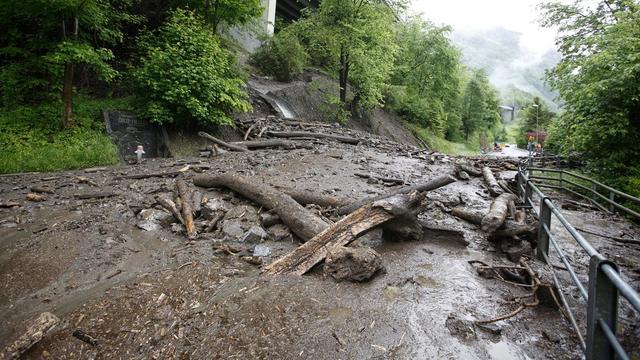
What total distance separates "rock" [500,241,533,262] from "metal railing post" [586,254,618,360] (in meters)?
3.03

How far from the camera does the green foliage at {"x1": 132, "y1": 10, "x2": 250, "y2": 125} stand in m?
10.5

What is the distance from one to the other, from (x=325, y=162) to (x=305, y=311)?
23.8 feet

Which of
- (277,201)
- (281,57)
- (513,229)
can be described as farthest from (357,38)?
(513,229)

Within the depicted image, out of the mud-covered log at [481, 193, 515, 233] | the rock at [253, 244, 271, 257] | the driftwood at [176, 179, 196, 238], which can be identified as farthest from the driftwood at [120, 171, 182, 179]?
the mud-covered log at [481, 193, 515, 233]

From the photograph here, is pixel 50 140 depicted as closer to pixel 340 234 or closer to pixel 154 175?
pixel 154 175

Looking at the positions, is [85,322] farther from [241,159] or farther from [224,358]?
[241,159]

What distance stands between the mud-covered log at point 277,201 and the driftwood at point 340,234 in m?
0.39

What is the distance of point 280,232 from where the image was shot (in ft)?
17.4

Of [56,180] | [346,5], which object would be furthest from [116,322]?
[346,5]

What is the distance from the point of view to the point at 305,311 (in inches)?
136

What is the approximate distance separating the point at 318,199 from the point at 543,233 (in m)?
3.73

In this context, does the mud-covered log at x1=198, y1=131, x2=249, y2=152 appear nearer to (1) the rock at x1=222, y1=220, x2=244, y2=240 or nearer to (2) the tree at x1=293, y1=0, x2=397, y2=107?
(1) the rock at x1=222, y1=220, x2=244, y2=240

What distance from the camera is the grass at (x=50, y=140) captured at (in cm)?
868

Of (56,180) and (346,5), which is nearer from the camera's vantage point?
(56,180)
